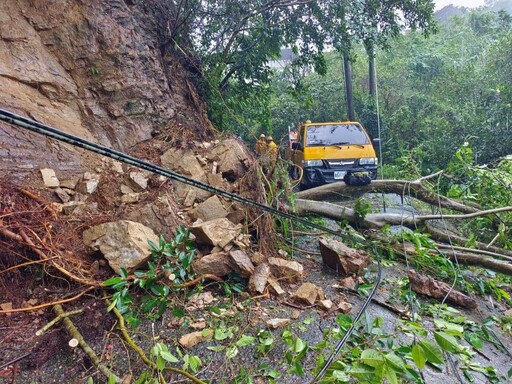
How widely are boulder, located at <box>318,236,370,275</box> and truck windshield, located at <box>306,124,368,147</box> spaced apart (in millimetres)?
4801

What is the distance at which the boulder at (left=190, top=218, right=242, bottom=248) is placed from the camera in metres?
2.92

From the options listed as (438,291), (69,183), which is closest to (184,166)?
(69,183)

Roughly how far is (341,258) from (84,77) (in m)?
4.00

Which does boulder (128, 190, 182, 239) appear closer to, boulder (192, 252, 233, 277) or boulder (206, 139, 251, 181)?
boulder (192, 252, 233, 277)

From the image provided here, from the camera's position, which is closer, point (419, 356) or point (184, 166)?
point (419, 356)

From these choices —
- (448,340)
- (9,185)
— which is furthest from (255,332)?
(9,185)

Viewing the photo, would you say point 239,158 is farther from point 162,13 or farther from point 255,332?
point 162,13

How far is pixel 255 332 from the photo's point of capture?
2.31m

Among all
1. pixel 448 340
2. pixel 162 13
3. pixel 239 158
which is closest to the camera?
pixel 448 340

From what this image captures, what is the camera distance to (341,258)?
131 inches

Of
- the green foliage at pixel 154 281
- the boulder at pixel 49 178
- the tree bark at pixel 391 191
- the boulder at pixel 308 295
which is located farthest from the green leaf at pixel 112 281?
the tree bark at pixel 391 191

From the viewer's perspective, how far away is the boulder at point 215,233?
9.59ft

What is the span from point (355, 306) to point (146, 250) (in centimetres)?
181

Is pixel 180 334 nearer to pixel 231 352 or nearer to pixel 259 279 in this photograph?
pixel 231 352
